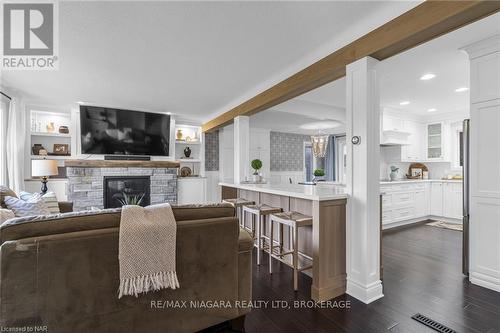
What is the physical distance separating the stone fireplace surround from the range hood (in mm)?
4734

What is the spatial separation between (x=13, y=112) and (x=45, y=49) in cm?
232

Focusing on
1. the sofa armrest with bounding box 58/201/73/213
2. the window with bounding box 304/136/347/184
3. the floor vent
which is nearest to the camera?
the floor vent

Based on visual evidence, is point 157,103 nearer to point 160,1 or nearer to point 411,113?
point 160,1

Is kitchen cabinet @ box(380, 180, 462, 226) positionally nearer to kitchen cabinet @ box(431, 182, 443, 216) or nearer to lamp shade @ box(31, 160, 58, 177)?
kitchen cabinet @ box(431, 182, 443, 216)

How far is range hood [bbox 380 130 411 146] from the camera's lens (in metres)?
5.10

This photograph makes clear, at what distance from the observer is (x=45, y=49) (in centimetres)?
261

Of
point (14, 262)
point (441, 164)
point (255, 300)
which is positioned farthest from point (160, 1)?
point (441, 164)

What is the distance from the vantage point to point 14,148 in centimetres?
404

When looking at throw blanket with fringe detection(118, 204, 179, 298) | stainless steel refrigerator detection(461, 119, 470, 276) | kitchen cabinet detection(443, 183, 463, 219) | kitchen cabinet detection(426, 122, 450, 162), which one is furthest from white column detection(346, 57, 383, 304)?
kitchen cabinet detection(426, 122, 450, 162)

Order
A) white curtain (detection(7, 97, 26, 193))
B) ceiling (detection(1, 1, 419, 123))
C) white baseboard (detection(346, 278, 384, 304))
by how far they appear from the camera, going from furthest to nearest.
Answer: white curtain (detection(7, 97, 26, 193))
white baseboard (detection(346, 278, 384, 304))
ceiling (detection(1, 1, 419, 123))

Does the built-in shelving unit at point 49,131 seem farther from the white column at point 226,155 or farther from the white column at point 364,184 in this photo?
the white column at point 364,184

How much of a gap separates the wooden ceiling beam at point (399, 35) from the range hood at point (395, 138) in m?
3.04

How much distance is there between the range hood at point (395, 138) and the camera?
5.10m
